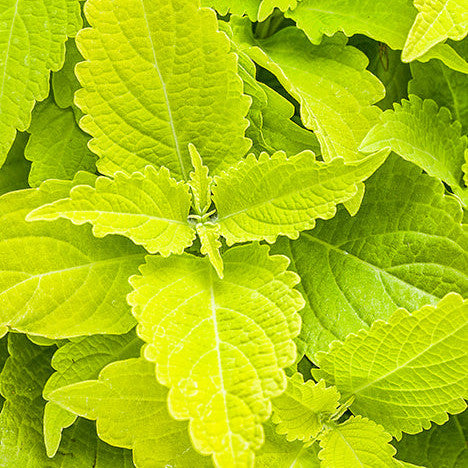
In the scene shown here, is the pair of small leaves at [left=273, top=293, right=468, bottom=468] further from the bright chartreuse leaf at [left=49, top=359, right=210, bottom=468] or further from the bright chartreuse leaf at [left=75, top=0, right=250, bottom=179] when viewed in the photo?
the bright chartreuse leaf at [left=75, top=0, right=250, bottom=179]

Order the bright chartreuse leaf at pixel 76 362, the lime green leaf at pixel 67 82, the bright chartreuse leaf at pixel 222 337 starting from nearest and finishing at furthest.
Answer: the bright chartreuse leaf at pixel 222 337 → the bright chartreuse leaf at pixel 76 362 → the lime green leaf at pixel 67 82

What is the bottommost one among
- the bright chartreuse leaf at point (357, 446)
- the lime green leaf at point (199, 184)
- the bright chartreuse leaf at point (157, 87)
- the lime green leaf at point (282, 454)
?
the lime green leaf at point (282, 454)

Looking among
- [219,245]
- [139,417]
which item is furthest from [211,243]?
[139,417]

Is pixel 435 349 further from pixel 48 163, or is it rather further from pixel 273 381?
pixel 48 163

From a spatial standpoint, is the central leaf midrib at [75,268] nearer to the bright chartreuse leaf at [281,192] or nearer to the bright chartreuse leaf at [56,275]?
the bright chartreuse leaf at [56,275]

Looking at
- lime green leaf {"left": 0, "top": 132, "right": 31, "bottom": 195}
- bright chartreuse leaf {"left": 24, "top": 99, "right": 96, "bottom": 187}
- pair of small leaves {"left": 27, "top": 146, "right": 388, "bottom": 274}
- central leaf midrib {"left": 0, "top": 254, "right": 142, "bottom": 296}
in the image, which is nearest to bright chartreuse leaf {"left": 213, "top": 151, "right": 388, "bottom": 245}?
pair of small leaves {"left": 27, "top": 146, "right": 388, "bottom": 274}

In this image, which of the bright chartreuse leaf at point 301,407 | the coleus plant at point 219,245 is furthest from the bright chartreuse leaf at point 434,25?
the bright chartreuse leaf at point 301,407

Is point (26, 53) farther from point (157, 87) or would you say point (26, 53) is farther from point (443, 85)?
point (443, 85)

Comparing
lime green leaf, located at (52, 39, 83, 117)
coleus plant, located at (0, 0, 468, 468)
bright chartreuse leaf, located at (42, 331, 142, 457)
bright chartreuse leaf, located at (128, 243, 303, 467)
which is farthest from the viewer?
lime green leaf, located at (52, 39, 83, 117)
